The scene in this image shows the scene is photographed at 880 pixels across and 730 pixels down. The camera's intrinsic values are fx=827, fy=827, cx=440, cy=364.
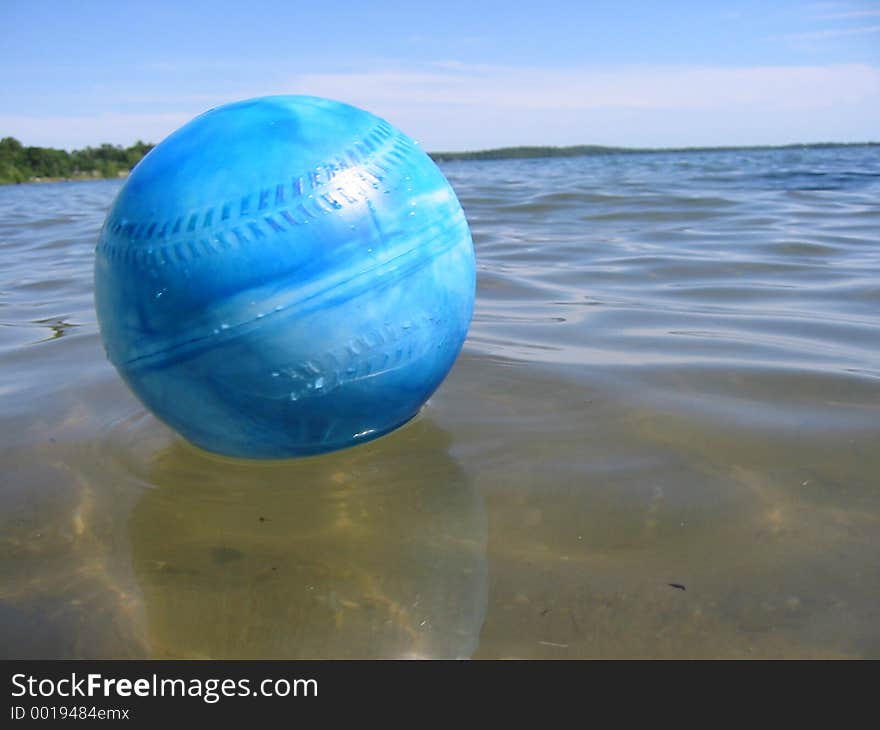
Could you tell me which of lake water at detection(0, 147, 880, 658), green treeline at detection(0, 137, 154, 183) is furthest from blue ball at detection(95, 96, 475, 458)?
green treeline at detection(0, 137, 154, 183)

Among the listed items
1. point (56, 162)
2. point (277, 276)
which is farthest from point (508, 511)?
point (56, 162)

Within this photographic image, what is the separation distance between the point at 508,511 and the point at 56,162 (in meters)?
84.4

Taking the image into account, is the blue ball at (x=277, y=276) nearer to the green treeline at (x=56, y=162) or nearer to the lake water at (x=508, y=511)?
the lake water at (x=508, y=511)

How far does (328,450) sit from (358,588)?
2.80ft

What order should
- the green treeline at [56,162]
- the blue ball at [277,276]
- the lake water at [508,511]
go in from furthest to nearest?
the green treeline at [56,162], the blue ball at [277,276], the lake water at [508,511]

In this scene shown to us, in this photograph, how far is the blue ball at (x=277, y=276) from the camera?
268 cm

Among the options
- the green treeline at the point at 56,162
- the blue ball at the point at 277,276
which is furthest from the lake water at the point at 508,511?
the green treeline at the point at 56,162

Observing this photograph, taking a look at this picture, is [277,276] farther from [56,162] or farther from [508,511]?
[56,162]

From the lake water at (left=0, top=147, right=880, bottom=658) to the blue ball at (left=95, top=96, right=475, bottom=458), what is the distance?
0.39 metres

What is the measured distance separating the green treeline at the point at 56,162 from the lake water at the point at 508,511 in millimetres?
69394

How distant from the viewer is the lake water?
223 cm
